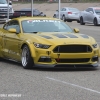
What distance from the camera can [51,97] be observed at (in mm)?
9078

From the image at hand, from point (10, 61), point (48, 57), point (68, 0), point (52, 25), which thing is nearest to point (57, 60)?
point (48, 57)

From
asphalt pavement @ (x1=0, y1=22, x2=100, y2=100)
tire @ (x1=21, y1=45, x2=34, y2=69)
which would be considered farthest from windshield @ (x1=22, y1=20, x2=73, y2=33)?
asphalt pavement @ (x1=0, y1=22, x2=100, y2=100)

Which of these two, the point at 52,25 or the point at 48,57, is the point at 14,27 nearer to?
the point at 52,25

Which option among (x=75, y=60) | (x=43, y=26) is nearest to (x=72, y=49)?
(x=75, y=60)

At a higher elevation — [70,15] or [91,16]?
[91,16]

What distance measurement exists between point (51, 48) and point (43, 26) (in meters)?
1.74

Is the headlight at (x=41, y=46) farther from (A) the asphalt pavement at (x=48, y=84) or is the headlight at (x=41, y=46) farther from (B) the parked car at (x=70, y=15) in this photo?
(B) the parked car at (x=70, y=15)

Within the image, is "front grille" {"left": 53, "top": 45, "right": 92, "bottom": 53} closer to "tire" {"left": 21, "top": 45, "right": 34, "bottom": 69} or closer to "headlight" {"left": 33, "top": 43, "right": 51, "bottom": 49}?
"headlight" {"left": 33, "top": 43, "right": 51, "bottom": 49}

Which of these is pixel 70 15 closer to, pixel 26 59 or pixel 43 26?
pixel 43 26

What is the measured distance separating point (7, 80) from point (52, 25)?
3.65m

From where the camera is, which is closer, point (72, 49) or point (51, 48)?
point (51, 48)

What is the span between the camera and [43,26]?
1430 cm


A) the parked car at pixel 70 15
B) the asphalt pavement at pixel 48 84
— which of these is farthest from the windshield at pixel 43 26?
the parked car at pixel 70 15

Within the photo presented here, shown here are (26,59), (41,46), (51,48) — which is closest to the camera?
(51,48)
